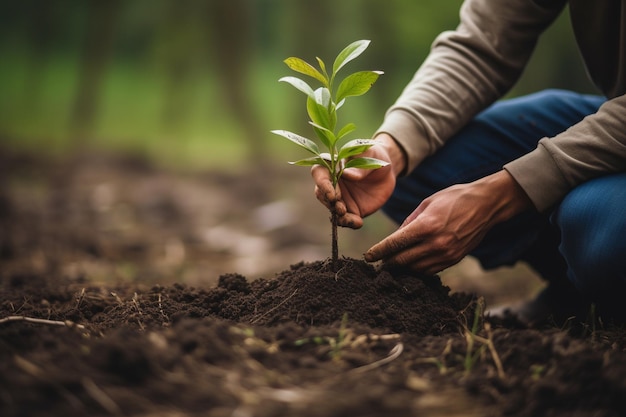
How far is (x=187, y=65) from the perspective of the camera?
11.1 meters

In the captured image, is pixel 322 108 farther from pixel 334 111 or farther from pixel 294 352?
pixel 294 352

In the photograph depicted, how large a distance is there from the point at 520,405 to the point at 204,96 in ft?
43.5

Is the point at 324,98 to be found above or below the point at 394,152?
above

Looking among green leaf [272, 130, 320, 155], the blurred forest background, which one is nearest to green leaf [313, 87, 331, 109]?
green leaf [272, 130, 320, 155]

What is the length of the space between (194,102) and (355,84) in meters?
11.6

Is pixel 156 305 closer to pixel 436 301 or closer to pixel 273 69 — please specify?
pixel 436 301

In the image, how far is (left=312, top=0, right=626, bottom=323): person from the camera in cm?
192

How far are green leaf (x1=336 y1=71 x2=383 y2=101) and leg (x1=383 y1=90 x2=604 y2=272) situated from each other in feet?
2.46

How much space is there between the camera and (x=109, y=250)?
13.8 feet

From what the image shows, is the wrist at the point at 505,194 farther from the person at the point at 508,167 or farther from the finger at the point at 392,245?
the finger at the point at 392,245

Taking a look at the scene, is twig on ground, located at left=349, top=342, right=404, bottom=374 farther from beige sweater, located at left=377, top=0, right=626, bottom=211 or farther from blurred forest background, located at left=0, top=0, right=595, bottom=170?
blurred forest background, located at left=0, top=0, right=595, bottom=170

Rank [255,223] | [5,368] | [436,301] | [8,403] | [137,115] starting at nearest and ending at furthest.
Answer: [8,403] < [5,368] < [436,301] < [255,223] < [137,115]

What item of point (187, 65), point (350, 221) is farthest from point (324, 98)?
point (187, 65)

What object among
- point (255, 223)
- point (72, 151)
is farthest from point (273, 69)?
point (255, 223)
